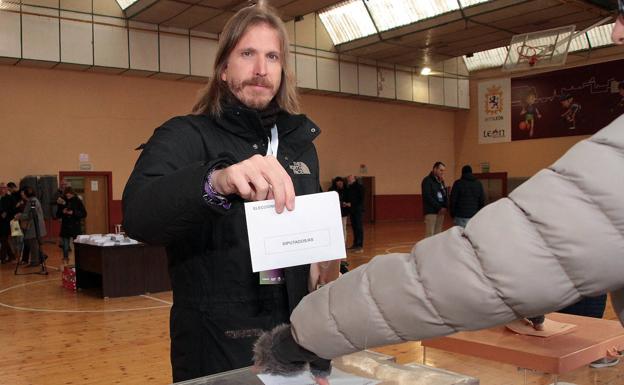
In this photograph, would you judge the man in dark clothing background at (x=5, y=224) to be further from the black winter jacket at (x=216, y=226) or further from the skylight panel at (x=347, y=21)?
the black winter jacket at (x=216, y=226)

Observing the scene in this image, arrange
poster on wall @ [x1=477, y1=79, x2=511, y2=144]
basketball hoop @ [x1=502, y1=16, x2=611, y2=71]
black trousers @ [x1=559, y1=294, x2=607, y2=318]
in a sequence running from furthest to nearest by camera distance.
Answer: poster on wall @ [x1=477, y1=79, x2=511, y2=144]
basketball hoop @ [x1=502, y1=16, x2=611, y2=71]
black trousers @ [x1=559, y1=294, x2=607, y2=318]

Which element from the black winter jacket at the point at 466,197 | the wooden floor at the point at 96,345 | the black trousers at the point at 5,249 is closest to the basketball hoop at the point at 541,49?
the black winter jacket at the point at 466,197

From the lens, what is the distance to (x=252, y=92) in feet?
5.19

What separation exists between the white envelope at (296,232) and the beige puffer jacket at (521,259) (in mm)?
358

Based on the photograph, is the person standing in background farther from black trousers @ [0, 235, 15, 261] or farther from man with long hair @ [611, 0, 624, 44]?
man with long hair @ [611, 0, 624, 44]

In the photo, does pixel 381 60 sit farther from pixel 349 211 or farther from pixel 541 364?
pixel 541 364

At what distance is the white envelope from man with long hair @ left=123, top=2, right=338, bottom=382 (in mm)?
137

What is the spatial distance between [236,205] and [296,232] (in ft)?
0.58

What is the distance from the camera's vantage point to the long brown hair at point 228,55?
1.57m

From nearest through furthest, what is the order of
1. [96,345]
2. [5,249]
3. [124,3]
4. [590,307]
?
[590,307] < [96,345] < [5,249] < [124,3]

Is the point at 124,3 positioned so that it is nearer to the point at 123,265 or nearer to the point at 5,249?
the point at 5,249

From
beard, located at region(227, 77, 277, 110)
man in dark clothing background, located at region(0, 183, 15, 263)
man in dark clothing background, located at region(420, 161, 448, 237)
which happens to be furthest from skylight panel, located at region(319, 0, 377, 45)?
beard, located at region(227, 77, 277, 110)

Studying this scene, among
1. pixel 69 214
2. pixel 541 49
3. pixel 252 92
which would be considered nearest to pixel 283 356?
pixel 252 92

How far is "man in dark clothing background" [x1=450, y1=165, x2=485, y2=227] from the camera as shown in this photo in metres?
10.8
